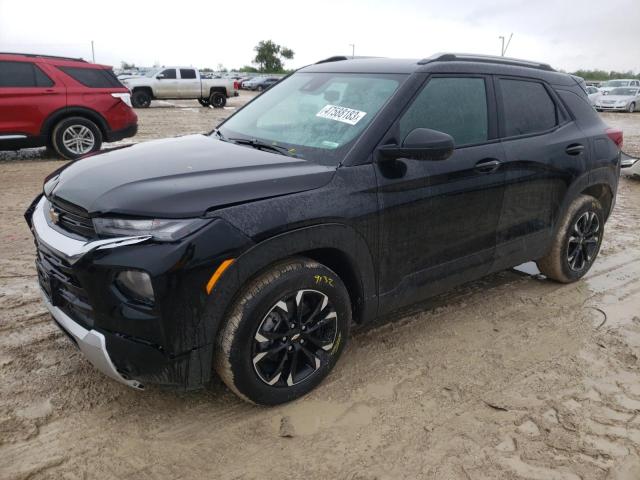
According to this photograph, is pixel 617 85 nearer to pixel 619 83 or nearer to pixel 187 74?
pixel 619 83

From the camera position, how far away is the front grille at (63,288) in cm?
249

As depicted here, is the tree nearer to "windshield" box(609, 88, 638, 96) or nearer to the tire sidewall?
"windshield" box(609, 88, 638, 96)

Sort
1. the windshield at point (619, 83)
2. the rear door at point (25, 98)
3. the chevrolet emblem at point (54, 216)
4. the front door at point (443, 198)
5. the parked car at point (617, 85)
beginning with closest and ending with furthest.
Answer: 1. the chevrolet emblem at point (54, 216)
2. the front door at point (443, 198)
3. the rear door at point (25, 98)
4. the parked car at point (617, 85)
5. the windshield at point (619, 83)

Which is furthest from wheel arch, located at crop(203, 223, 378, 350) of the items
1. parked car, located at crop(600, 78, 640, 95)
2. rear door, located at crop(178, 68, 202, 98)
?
parked car, located at crop(600, 78, 640, 95)

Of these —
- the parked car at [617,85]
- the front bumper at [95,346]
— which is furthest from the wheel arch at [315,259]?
the parked car at [617,85]

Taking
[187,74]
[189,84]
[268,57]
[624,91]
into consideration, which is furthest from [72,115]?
[268,57]

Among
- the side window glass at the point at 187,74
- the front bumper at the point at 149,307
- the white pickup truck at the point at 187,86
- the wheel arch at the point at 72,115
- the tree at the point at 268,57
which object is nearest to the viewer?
the front bumper at the point at 149,307

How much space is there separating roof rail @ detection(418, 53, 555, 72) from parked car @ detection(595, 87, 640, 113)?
24622 mm

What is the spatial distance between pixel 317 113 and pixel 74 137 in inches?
294

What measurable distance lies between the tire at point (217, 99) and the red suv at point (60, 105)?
1421cm

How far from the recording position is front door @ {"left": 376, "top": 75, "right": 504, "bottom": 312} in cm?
308

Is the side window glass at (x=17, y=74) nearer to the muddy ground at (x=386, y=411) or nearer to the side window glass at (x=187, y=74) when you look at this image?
the muddy ground at (x=386, y=411)

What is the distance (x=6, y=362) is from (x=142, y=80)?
72.7 feet

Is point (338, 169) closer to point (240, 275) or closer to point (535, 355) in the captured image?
point (240, 275)
